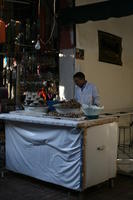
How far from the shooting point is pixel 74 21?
5.74 m

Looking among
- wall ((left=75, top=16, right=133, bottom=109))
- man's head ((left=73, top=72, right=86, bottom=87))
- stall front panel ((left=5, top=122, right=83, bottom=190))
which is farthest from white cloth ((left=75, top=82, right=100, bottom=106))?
stall front panel ((left=5, top=122, right=83, bottom=190))

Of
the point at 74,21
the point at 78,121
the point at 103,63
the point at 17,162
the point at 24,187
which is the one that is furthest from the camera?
the point at 103,63

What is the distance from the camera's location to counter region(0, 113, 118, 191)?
395 centimetres

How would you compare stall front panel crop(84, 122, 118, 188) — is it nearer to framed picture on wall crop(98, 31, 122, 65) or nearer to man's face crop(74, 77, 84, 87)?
man's face crop(74, 77, 84, 87)

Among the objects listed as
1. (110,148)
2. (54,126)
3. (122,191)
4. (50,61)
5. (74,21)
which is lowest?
(122,191)

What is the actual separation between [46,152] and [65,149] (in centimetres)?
36

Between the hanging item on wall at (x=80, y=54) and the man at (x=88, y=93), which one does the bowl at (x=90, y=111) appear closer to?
the man at (x=88, y=93)

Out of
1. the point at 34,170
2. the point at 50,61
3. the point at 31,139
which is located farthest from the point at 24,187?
the point at 50,61

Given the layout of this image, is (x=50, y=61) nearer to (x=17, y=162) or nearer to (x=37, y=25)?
(x=37, y=25)

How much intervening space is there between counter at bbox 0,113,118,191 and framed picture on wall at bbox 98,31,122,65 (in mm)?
2779

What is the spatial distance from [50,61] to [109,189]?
2815mm

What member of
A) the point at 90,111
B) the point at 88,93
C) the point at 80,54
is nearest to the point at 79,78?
the point at 88,93

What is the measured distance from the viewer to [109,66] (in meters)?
7.18

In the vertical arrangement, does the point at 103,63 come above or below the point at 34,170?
above
